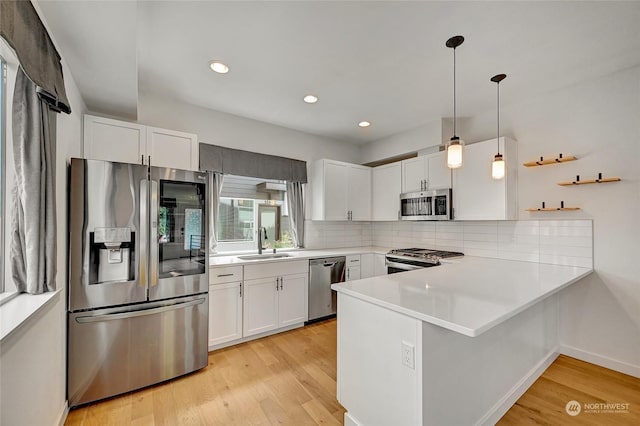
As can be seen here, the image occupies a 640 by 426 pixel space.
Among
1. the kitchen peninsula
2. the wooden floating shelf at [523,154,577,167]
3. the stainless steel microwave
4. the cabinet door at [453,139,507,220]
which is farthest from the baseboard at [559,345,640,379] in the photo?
the wooden floating shelf at [523,154,577,167]

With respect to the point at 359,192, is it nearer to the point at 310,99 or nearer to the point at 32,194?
the point at 310,99

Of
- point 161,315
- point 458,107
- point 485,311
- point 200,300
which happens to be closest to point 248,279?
point 200,300

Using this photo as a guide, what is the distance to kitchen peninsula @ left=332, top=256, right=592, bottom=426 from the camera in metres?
1.35

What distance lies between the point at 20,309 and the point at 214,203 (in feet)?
6.62

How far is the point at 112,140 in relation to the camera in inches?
95.0

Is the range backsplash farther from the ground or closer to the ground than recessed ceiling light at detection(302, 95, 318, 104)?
closer to the ground

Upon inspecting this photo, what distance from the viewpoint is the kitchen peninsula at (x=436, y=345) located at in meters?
1.35

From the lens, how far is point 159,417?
186cm

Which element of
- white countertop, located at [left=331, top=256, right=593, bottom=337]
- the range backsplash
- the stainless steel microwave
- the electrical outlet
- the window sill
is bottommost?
the electrical outlet

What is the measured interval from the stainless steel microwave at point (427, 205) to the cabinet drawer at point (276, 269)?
1.58m

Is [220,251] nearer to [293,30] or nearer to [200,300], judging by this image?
[200,300]

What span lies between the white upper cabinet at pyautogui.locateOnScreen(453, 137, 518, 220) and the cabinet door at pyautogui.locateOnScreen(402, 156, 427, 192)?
0.47 m

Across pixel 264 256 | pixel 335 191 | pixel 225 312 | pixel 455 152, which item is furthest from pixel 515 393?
pixel 335 191

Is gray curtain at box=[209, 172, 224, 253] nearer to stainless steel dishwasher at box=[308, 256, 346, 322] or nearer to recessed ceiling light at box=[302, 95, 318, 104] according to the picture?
stainless steel dishwasher at box=[308, 256, 346, 322]
